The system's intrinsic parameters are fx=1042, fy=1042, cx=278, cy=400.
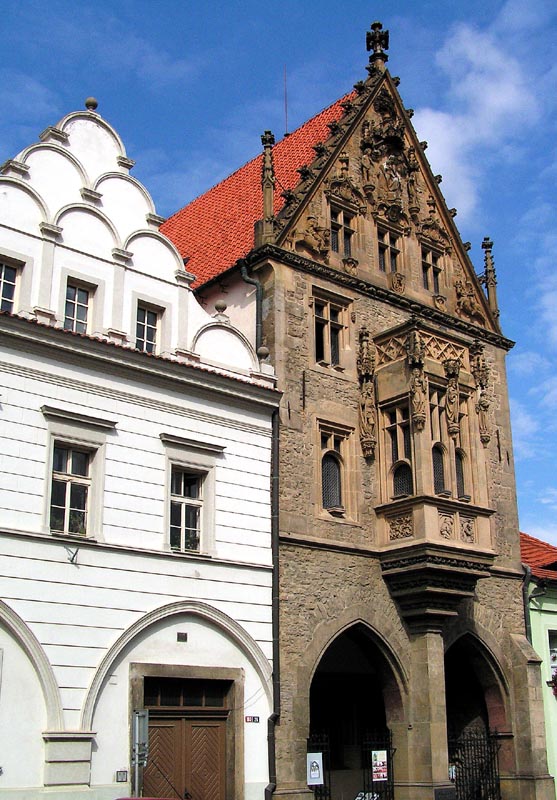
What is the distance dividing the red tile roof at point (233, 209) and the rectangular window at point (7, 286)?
6868 millimetres

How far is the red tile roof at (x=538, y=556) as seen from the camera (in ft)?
85.9

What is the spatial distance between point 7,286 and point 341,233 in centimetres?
927

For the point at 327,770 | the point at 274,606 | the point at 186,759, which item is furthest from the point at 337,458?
the point at 186,759

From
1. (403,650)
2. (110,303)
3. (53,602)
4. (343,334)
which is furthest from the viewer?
(343,334)

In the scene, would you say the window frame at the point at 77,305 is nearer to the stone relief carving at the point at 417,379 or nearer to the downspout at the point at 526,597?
the stone relief carving at the point at 417,379

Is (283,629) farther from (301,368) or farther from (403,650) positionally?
(301,368)

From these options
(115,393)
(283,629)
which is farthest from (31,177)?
(283,629)

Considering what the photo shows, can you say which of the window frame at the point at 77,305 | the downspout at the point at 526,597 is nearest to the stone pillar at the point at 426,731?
the downspout at the point at 526,597

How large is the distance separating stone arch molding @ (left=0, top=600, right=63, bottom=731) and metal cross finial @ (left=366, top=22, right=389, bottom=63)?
1801cm

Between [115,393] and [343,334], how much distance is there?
6.91 m

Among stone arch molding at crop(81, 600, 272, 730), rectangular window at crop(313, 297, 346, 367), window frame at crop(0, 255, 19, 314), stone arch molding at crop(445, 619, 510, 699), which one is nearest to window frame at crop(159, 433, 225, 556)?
stone arch molding at crop(81, 600, 272, 730)

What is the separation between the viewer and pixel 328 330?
2317 cm

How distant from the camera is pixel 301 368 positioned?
2216 cm

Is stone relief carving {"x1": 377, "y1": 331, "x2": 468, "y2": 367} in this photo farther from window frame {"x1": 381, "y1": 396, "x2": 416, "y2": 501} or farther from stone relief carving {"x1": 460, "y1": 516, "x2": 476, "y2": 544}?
stone relief carving {"x1": 460, "y1": 516, "x2": 476, "y2": 544}
